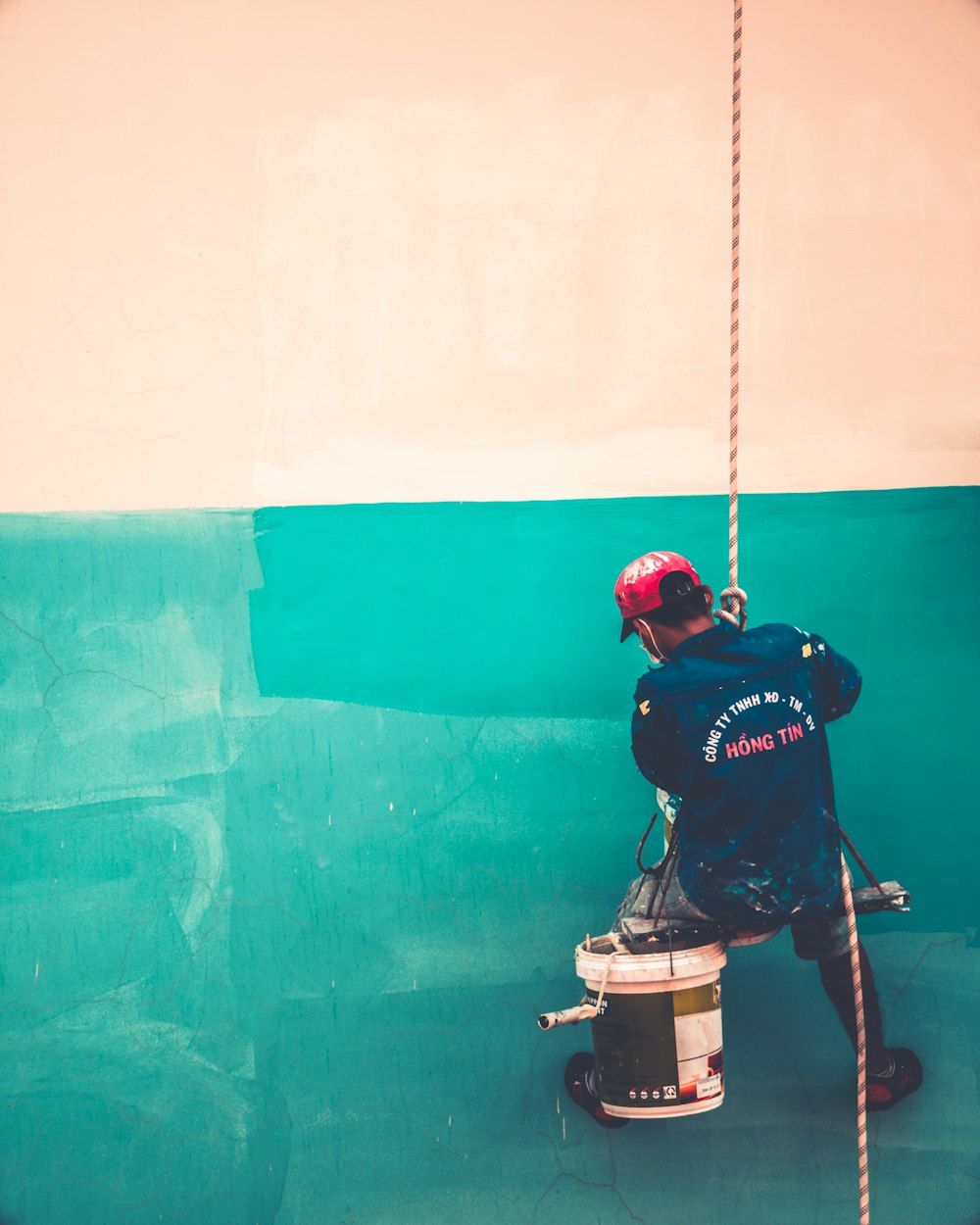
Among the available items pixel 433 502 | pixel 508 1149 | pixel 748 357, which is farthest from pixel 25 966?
pixel 748 357

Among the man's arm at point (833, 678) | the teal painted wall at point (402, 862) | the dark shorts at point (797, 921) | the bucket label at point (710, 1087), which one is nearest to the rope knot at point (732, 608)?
the man's arm at point (833, 678)

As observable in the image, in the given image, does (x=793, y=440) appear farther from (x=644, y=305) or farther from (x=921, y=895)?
(x=921, y=895)

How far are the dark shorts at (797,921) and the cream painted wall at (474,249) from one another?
3.47ft

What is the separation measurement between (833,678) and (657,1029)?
2.91 feet

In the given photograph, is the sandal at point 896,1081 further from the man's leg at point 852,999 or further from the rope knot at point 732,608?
the rope knot at point 732,608

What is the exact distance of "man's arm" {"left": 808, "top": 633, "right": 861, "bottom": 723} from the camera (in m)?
2.43

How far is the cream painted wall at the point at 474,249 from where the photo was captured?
9.06 ft

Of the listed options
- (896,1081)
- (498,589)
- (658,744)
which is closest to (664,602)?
(658,744)

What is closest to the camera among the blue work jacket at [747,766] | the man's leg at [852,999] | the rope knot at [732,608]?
the blue work jacket at [747,766]

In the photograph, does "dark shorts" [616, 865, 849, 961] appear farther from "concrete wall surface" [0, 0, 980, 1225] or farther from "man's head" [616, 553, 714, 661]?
"man's head" [616, 553, 714, 661]

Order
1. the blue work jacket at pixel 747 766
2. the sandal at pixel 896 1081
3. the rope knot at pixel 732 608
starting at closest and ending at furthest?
the blue work jacket at pixel 747 766, the rope knot at pixel 732 608, the sandal at pixel 896 1081

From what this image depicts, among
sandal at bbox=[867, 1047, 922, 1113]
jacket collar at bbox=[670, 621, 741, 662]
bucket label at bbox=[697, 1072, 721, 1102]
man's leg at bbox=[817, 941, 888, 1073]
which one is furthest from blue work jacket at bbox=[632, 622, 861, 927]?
sandal at bbox=[867, 1047, 922, 1113]

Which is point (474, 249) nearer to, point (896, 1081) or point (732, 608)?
point (732, 608)

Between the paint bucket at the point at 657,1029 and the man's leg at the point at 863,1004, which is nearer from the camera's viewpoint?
the paint bucket at the point at 657,1029
